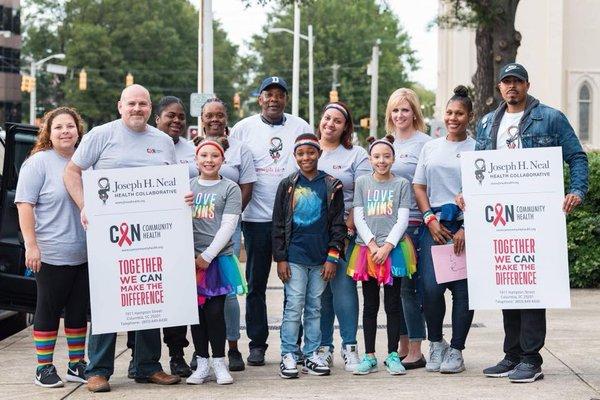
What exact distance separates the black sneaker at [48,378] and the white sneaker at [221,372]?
1037 mm

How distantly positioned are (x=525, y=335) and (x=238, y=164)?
2.38 meters

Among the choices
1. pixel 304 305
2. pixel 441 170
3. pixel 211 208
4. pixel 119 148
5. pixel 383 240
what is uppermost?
pixel 119 148

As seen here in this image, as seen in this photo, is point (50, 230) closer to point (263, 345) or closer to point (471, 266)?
point (263, 345)

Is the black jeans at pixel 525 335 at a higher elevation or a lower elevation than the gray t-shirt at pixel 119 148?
lower

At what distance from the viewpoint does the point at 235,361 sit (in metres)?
9.03

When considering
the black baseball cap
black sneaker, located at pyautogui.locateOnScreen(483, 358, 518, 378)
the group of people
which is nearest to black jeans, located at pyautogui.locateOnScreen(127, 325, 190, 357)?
the group of people

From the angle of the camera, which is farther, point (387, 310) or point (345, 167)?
point (345, 167)

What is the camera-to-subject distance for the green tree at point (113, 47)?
78.7 metres

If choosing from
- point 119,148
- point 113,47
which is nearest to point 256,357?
point 119,148

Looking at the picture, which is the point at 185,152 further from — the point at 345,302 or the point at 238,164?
the point at 345,302

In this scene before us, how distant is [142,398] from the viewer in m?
7.81

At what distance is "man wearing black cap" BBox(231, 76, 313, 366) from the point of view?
9125 millimetres

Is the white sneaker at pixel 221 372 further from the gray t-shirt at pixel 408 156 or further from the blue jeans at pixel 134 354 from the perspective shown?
the gray t-shirt at pixel 408 156

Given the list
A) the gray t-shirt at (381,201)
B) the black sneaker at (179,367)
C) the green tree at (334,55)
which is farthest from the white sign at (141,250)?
the green tree at (334,55)
